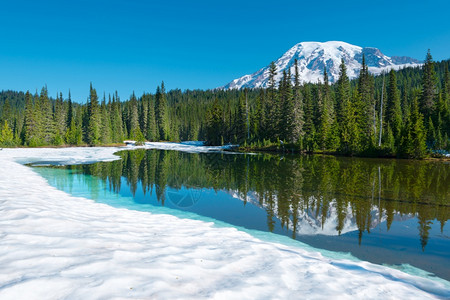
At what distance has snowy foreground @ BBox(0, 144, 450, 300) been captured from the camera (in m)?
3.15

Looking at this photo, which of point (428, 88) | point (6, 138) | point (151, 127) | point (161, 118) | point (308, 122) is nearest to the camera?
point (428, 88)

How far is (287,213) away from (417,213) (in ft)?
15.1

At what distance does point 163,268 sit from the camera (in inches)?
154

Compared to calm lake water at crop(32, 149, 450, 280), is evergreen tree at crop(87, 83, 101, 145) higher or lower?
higher

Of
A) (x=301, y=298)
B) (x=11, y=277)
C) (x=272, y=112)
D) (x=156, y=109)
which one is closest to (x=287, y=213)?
(x=301, y=298)

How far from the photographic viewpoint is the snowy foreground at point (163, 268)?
315cm

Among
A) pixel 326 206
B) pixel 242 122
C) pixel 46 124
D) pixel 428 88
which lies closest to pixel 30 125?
pixel 46 124

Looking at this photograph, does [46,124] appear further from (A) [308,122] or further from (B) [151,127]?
(A) [308,122]

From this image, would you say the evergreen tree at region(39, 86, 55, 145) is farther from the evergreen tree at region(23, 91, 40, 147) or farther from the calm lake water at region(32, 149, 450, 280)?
the calm lake water at region(32, 149, 450, 280)

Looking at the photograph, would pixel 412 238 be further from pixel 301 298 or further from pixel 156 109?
pixel 156 109


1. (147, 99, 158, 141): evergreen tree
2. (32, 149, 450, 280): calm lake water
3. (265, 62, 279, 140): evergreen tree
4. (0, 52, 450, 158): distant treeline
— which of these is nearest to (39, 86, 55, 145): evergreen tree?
(0, 52, 450, 158): distant treeline

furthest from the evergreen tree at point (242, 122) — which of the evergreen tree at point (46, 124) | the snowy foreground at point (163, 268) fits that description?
the snowy foreground at point (163, 268)

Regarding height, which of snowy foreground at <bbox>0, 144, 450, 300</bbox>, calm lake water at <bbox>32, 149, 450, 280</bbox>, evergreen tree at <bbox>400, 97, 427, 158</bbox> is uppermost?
evergreen tree at <bbox>400, 97, 427, 158</bbox>

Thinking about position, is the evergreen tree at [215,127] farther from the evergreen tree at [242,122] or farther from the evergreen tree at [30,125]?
the evergreen tree at [30,125]
